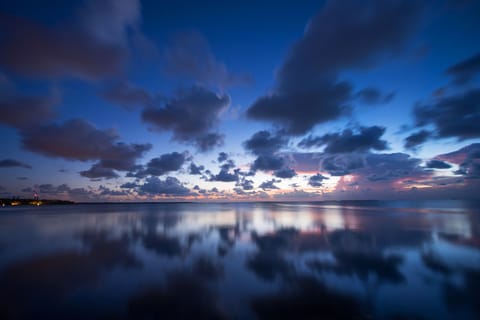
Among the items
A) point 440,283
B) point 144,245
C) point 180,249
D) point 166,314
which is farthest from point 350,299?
point 144,245

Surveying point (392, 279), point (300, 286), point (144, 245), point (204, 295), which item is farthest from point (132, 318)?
point (144, 245)

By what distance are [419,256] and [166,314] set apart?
50.4ft

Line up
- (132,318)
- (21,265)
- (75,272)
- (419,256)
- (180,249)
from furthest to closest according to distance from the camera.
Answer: (180,249) → (419,256) → (21,265) → (75,272) → (132,318)

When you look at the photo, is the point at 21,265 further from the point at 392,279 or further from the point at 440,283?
the point at 440,283

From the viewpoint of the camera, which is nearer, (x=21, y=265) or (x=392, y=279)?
(x=392, y=279)

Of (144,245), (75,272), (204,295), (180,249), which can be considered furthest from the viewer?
(144,245)

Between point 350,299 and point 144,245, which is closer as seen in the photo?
point 350,299

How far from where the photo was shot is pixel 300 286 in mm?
9312

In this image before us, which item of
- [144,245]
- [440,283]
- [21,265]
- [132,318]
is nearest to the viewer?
[132,318]

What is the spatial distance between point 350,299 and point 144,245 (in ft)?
49.6

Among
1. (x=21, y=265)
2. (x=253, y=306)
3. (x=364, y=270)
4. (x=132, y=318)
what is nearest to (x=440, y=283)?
(x=364, y=270)

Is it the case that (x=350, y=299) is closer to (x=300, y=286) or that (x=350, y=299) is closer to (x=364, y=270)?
(x=300, y=286)

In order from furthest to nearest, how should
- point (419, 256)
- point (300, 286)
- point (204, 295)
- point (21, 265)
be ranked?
point (419, 256) → point (21, 265) → point (300, 286) → point (204, 295)

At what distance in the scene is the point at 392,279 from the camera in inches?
405
